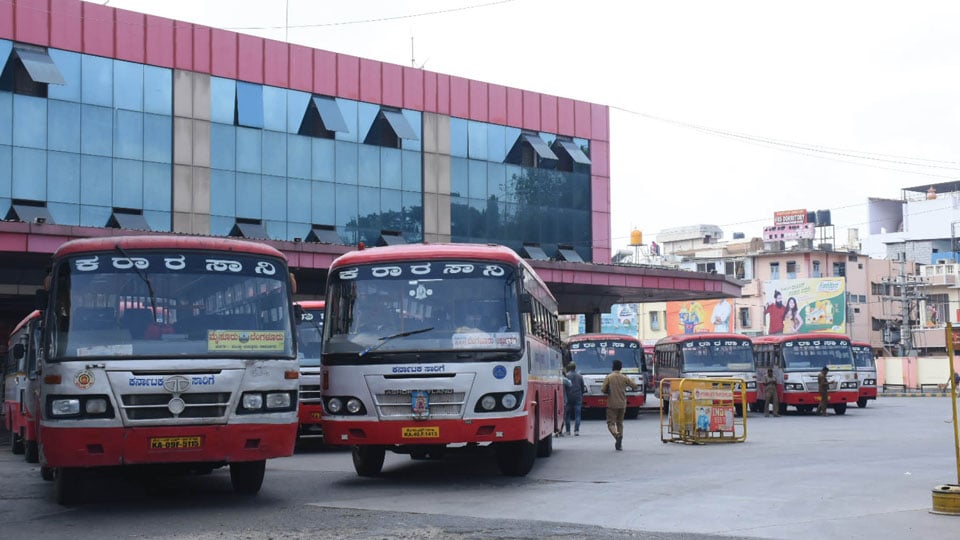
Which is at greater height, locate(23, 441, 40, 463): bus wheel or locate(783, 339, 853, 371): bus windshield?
locate(783, 339, 853, 371): bus windshield

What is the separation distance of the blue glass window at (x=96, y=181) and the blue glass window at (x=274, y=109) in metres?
5.79

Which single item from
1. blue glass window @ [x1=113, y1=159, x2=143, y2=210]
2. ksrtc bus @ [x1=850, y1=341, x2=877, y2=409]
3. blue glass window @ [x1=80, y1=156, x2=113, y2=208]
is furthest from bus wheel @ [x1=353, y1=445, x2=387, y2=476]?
ksrtc bus @ [x1=850, y1=341, x2=877, y2=409]

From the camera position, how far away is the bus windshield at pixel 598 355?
123 feet

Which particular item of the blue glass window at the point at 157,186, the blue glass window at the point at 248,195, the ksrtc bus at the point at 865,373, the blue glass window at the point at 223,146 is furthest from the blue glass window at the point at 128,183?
the ksrtc bus at the point at 865,373

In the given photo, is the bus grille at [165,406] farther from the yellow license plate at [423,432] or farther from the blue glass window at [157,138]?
the blue glass window at [157,138]

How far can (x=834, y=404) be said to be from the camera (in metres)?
39.9

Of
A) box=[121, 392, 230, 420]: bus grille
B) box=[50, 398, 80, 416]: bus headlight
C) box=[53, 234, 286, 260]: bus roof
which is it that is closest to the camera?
box=[50, 398, 80, 416]: bus headlight

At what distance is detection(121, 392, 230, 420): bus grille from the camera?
12.6 meters

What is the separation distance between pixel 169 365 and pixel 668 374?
101ft

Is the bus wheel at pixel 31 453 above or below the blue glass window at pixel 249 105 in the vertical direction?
below

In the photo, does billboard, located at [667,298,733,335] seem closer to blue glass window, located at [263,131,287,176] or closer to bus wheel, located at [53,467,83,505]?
blue glass window, located at [263,131,287,176]

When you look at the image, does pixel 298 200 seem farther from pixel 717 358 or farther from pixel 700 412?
pixel 700 412

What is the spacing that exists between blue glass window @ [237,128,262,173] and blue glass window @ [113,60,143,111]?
12.2ft

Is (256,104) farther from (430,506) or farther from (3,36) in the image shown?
(430,506)
